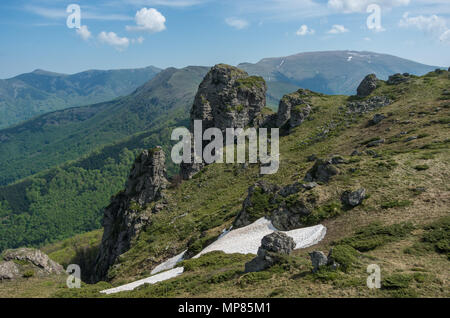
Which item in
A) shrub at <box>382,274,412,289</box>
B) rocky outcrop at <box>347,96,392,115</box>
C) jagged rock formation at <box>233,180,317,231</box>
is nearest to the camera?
shrub at <box>382,274,412,289</box>

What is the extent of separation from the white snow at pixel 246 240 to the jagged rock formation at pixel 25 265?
1093cm

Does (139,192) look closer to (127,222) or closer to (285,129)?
(127,222)

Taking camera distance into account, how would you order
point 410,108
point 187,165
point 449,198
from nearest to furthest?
point 449,198 < point 410,108 < point 187,165

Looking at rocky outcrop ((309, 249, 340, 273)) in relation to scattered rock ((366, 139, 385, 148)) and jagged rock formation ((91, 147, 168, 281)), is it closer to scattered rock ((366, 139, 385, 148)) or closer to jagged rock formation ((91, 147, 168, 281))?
scattered rock ((366, 139, 385, 148))

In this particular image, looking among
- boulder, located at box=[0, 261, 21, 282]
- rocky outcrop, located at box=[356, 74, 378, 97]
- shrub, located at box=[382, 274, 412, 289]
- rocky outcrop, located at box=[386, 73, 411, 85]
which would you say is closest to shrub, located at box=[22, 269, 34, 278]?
boulder, located at box=[0, 261, 21, 282]

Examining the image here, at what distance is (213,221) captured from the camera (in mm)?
53688

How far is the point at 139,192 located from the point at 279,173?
36.7m

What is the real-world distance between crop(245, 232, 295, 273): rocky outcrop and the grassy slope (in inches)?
38.8

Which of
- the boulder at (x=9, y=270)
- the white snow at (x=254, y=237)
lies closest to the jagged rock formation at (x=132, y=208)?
the boulder at (x=9, y=270)

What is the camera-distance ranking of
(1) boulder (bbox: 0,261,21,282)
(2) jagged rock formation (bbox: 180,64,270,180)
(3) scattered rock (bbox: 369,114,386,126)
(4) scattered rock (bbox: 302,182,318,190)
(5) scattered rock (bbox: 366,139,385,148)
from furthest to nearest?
(2) jagged rock formation (bbox: 180,64,270,180) → (3) scattered rock (bbox: 369,114,386,126) → (5) scattered rock (bbox: 366,139,385,148) → (4) scattered rock (bbox: 302,182,318,190) → (1) boulder (bbox: 0,261,21,282)

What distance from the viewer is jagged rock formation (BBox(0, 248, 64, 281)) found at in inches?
1278

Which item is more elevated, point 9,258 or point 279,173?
point 279,173

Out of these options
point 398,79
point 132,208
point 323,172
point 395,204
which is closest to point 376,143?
point 323,172
